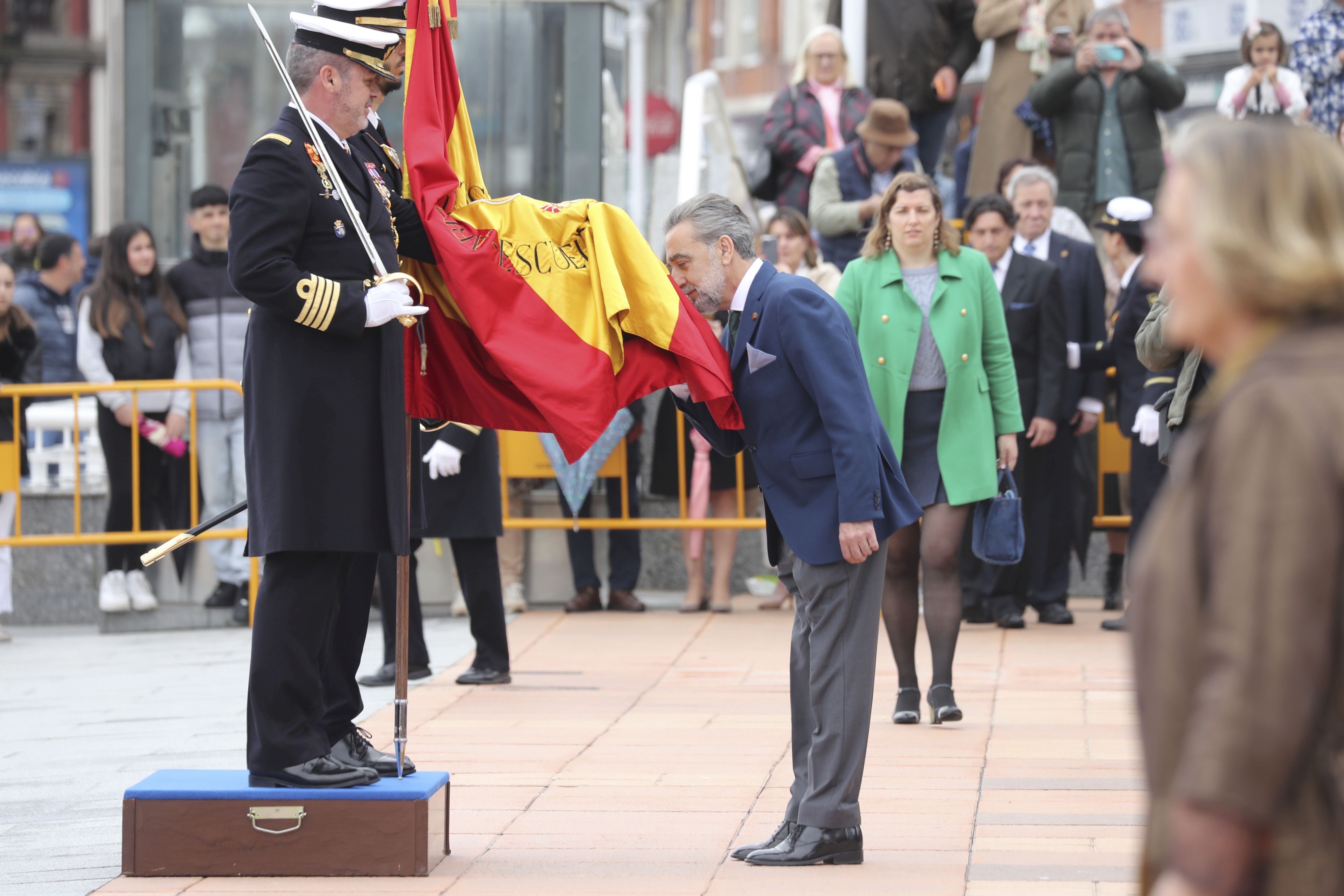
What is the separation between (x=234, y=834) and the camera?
4477mm

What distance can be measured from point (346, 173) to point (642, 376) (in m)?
0.95

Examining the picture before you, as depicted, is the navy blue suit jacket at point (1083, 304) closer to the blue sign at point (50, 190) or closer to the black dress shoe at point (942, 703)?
the black dress shoe at point (942, 703)

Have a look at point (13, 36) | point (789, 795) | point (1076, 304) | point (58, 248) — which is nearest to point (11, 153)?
point (13, 36)

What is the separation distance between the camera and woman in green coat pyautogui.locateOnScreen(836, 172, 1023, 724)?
22.0ft

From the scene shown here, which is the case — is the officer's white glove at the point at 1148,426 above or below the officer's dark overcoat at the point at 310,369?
below

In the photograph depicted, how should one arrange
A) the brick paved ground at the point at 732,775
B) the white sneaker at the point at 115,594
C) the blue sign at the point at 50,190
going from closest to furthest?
the brick paved ground at the point at 732,775 → the white sneaker at the point at 115,594 → the blue sign at the point at 50,190

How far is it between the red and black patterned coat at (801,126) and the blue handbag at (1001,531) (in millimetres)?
4566

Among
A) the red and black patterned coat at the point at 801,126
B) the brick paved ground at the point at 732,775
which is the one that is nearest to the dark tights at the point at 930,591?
the brick paved ground at the point at 732,775

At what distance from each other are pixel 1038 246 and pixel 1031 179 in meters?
0.36

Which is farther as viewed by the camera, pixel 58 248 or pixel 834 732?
pixel 58 248

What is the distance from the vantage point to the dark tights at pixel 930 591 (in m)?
6.71

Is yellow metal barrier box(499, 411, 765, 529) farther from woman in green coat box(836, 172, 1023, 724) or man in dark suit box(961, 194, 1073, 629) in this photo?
woman in green coat box(836, 172, 1023, 724)

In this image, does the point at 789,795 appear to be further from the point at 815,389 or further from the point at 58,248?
the point at 58,248

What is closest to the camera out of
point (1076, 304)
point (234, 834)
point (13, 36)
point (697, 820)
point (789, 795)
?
point (234, 834)
